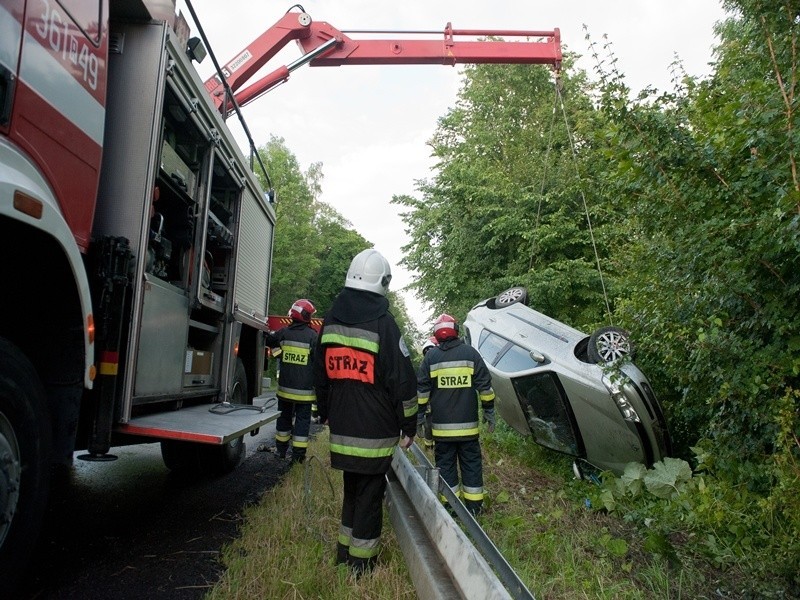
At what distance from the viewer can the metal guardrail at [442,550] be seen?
2203 mm

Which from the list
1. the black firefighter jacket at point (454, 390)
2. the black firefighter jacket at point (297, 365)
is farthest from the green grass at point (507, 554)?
the black firefighter jacket at point (297, 365)

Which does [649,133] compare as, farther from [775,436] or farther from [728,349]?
[775,436]

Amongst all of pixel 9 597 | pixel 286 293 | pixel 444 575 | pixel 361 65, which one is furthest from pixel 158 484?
pixel 286 293

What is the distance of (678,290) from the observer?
457 cm

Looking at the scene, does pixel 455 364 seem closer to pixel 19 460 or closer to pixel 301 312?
pixel 301 312

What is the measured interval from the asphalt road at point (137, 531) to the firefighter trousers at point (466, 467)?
161cm

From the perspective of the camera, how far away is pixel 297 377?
6887 mm

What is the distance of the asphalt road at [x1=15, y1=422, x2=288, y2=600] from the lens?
3162 mm

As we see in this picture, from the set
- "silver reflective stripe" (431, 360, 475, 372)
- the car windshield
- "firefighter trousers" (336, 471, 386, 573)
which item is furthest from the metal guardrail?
the car windshield

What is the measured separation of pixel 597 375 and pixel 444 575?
135 inches

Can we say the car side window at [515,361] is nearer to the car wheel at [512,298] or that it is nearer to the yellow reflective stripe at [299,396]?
the car wheel at [512,298]

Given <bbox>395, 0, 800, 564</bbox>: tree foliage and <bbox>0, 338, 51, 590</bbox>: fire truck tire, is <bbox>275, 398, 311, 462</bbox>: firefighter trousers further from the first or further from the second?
<bbox>0, 338, 51, 590</bbox>: fire truck tire

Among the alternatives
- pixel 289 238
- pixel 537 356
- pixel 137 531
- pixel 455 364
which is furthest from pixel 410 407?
pixel 289 238

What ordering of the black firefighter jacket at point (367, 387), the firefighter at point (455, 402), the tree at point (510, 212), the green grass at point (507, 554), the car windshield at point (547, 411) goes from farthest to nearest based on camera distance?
the tree at point (510, 212), the car windshield at point (547, 411), the firefighter at point (455, 402), the black firefighter jacket at point (367, 387), the green grass at point (507, 554)
